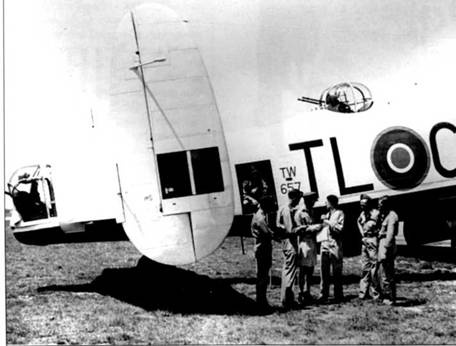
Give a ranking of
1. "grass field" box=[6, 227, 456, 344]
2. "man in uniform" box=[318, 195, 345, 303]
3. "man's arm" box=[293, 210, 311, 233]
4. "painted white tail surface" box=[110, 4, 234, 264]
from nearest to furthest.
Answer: "grass field" box=[6, 227, 456, 344] → "painted white tail surface" box=[110, 4, 234, 264] → "man's arm" box=[293, 210, 311, 233] → "man in uniform" box=[318, 195, 345, 303]

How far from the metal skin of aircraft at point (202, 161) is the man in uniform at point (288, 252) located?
68 cm

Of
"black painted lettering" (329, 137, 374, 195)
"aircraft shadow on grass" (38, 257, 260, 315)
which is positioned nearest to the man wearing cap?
"black painted lettering" (329, 137, 374, 195)

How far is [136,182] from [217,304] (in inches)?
72.2

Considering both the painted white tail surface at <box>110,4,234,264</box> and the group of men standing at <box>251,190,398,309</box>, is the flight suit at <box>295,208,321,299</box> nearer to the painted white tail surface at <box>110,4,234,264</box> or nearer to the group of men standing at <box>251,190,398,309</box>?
the group of men standing at <box>251,190,398,309</box>

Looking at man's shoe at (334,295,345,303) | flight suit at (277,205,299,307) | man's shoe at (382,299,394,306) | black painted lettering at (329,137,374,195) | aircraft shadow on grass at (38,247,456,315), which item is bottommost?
man's shoe at (382,299,394,306)

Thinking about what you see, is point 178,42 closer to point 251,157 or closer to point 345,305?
point 251,157

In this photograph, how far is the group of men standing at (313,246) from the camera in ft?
17.8

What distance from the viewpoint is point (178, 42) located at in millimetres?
5172

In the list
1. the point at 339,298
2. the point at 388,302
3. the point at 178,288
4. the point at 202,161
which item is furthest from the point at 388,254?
the point at 178,288

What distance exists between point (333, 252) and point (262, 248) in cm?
97

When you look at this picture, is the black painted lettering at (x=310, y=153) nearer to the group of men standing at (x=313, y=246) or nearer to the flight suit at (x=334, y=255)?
the group of men standing at (x=313, y=246)

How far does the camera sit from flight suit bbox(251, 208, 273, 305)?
5355mm

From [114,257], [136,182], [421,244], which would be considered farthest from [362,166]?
[114,257]

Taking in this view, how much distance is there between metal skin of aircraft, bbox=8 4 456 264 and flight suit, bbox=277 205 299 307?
683 millimetres
